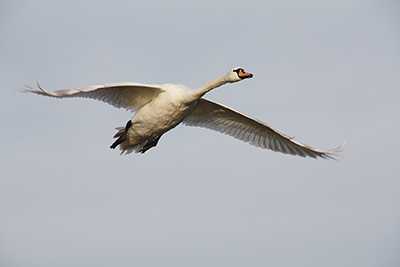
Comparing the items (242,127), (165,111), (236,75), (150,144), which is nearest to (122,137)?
(150,144)

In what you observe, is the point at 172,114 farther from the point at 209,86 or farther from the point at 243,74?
the point at 243,74

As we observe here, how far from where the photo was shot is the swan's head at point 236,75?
38.7 ft

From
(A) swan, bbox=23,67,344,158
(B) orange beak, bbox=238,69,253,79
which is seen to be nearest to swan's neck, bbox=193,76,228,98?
(A) swan, bbox=23,67,344,158

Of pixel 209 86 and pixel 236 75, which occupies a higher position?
pixel 236 75

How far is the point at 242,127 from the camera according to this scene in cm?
1487

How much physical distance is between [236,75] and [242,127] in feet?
10.9

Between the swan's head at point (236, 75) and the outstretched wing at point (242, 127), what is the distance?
6.12 feet

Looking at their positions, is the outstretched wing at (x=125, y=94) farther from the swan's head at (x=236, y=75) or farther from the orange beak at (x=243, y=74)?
the orange beak at (x=243, y=74)

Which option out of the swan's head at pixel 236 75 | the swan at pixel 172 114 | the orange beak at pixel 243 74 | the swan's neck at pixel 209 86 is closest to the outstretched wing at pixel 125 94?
the swan at pixel 172 114

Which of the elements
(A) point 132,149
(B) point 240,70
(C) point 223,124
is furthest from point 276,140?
(A) point 132,149

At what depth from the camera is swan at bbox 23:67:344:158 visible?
11.9 metres

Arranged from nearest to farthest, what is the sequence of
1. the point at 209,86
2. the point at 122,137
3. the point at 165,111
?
the point at 209,86 → the point at 165,111 → the point at 122,137

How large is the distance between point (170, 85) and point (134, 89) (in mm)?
1044

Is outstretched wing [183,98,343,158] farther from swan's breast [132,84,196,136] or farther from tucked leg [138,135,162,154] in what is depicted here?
swan's breast [132,84,196,136]
